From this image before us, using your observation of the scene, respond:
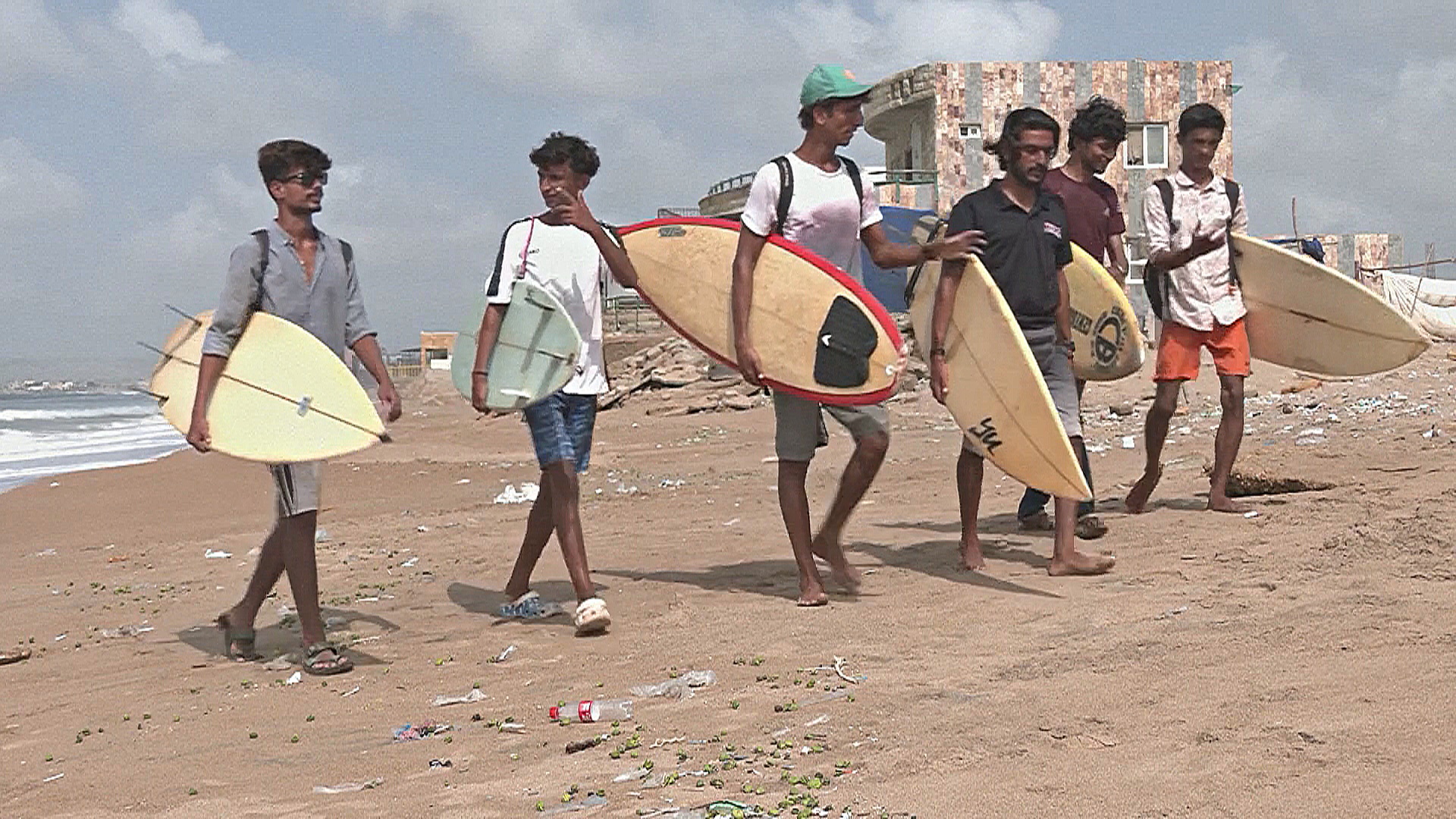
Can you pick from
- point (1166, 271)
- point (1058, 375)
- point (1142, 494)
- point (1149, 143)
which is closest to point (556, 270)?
point (1058, 375)

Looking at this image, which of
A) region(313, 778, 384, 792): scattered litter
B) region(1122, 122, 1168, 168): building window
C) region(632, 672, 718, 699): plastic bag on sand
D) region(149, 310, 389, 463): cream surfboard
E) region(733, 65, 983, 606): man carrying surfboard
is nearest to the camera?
region(313, 778, 384, 792): scattered litter

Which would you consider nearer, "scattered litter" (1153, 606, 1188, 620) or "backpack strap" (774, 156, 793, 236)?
"scattered litter" (1153, 606, 1188, 620)

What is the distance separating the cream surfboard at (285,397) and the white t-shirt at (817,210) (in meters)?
1.55

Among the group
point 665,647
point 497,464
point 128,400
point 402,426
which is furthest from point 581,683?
point 128,400

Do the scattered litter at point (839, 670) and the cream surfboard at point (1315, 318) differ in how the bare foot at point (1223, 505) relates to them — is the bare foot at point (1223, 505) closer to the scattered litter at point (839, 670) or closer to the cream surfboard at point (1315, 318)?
the cream surfboard at point (1315, 318)

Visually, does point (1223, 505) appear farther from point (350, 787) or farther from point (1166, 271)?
point (350, 787)

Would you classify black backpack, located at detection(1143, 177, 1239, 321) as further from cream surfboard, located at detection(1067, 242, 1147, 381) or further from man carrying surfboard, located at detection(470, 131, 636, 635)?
man carrying surfboard, located at detection(470, 131, 636, 635)

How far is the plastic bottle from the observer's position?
394 cm

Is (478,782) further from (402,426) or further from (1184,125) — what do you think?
(402,426)

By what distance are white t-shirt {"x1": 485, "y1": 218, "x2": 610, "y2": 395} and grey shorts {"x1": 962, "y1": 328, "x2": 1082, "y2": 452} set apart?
5.11ft

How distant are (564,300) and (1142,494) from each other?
9.86 feet

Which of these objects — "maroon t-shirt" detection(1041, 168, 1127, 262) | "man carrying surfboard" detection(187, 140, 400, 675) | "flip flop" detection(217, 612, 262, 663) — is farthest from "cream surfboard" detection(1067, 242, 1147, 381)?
"flip flop" detection(217, 612, 262, 663)

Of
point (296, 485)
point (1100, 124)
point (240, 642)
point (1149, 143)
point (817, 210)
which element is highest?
point (1149, 143)

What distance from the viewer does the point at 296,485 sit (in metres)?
4.91
